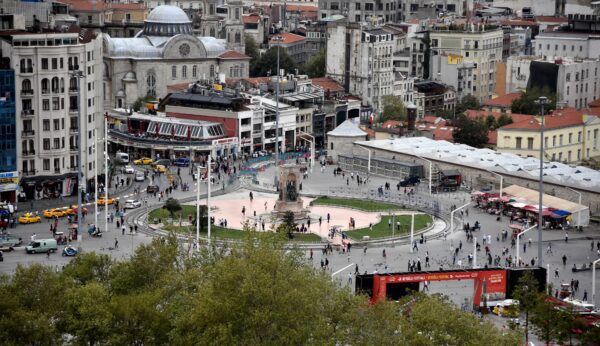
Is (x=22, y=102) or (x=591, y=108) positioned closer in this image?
(x=22, y=102)

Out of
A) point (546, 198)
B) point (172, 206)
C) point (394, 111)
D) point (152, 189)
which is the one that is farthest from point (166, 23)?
point (546, 198)

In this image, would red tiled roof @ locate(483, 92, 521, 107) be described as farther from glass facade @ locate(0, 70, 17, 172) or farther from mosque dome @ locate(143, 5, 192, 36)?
glass facade @ locate(0, 70, 17, 172)

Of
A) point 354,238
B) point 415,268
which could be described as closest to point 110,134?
point 354,238

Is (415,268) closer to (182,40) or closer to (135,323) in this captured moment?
(135,323)

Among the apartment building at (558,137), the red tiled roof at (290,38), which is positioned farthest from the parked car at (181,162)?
the red tiled roof at (290,38)

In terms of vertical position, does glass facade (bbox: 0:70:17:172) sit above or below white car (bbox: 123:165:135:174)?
above

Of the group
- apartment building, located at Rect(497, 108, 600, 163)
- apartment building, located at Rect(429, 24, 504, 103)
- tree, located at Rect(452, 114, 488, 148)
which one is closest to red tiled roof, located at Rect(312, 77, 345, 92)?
apartment building, located at Rect(429, 24, 504, 103)
